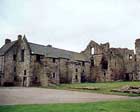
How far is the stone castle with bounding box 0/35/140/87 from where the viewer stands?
50656 mm

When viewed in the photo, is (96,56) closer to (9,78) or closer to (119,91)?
(9,78)

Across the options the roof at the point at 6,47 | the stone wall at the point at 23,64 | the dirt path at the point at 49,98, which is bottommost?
the dirt path at the point at 49,98

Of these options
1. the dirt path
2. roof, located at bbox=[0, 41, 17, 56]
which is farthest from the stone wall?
the dirt path

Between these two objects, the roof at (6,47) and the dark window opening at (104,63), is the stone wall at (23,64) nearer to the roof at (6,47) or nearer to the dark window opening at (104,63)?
the roof at (6,47)

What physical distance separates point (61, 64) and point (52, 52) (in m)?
3.40

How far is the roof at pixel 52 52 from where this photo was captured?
51.7m

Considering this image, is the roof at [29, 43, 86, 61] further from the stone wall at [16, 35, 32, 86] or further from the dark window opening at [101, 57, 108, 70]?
the dark window opening at [101, 57, 108, 70]

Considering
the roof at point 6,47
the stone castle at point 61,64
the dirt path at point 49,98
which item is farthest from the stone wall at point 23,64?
the dirt path at point 49,98

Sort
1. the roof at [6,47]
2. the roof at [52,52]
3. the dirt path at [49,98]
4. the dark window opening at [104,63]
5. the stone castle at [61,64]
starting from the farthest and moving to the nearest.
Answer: the dark window opening at [104,63], the roof at [6,47], the roof at [52,52], the stone castle at [61,64], the dirt path at [49,98]

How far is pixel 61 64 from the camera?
5475 cm

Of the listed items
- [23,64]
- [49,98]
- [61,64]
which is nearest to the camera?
[49,98]

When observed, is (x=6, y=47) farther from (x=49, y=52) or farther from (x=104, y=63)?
(x=104, y=63)

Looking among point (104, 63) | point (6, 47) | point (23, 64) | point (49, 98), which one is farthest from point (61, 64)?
point (49, 98)

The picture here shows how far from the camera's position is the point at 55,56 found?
2124 inches
